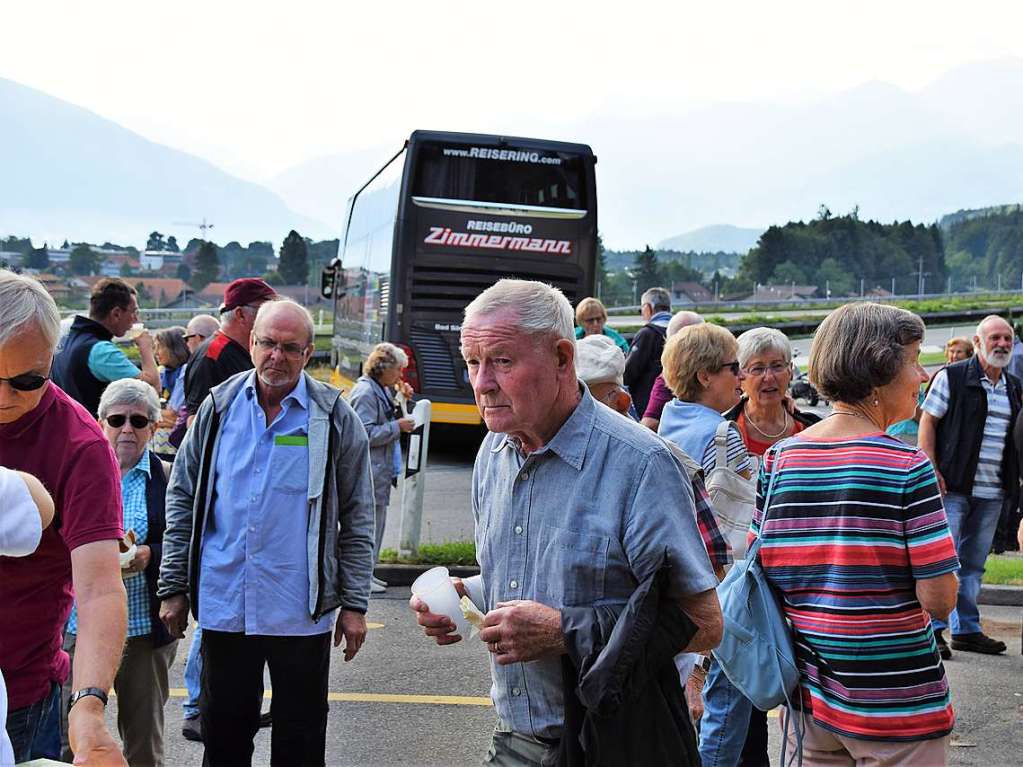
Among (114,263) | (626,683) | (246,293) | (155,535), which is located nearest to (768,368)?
(246,293)

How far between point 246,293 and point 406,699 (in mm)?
2375

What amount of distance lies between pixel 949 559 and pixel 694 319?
4.07 metres

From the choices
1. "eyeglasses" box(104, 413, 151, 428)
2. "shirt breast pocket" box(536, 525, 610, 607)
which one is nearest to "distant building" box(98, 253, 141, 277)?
"eyeglasses" box(104, 413, 151, 428)

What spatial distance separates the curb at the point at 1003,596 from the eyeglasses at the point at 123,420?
268 inches

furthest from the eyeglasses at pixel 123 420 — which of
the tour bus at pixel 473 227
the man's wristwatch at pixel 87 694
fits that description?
the tour bus at pixel 473 227

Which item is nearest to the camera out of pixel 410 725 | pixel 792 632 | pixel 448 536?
pixel 792 632

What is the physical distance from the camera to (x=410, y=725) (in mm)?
5992

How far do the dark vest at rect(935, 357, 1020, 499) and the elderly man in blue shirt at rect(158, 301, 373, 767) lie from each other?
4.46 meters

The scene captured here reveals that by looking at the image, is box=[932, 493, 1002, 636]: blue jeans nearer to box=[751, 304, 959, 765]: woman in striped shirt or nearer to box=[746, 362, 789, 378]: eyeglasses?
box=[746, 362, 789, 378]: eyeglasses

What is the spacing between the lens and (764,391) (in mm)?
5277

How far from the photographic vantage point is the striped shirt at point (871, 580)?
3.20 m

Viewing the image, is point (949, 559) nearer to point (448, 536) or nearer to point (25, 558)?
point (25, 558)

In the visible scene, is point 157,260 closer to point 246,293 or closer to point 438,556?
point 438,556

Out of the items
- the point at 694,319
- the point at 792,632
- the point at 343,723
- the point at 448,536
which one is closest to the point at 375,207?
the point at 448,536
